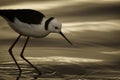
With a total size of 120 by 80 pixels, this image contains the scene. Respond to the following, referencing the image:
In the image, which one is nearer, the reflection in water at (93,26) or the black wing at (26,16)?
the black wing at (26,16)

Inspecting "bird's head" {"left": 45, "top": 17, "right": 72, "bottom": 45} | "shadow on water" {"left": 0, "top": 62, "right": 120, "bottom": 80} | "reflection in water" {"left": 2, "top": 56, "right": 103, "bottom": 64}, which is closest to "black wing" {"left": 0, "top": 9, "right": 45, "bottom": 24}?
"bird's head" {"left": 45, "top": 17, "right": 72, "bottom": 45}

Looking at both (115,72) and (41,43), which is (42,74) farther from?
(41,43)

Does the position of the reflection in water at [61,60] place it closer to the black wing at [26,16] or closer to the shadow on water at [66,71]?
the shadow on water at [66,71]

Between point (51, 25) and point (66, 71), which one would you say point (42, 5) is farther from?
point (66, 71)

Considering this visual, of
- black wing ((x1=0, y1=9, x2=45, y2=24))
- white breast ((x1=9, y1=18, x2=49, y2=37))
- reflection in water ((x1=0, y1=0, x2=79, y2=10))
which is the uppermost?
black wing ((x1=0, y1=9, x2=45, y2=24))

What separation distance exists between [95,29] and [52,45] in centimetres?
121

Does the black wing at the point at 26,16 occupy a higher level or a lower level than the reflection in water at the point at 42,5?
higher

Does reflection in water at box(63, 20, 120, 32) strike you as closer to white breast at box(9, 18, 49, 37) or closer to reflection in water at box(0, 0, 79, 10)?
reflection in water at box(0, 0, 79, 10)

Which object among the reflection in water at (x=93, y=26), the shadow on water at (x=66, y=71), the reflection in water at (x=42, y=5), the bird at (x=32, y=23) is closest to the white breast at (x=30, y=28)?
the bird at (x=32, y=23)

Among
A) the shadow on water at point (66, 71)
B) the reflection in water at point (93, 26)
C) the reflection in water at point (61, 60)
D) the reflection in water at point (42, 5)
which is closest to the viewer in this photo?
the shadow on water at point (66, 71)

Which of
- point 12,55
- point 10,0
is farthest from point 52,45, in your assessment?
point 10,0

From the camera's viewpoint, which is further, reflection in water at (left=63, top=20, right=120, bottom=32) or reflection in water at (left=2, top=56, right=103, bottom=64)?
reflection in water at (left=63, top=20, right=120, bottom=32)

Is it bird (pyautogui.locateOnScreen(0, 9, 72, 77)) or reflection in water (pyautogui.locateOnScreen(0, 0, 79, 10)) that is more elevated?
bird (pyautogui.locateOnScreen(0, 9, 72, 77))

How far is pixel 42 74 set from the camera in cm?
882
